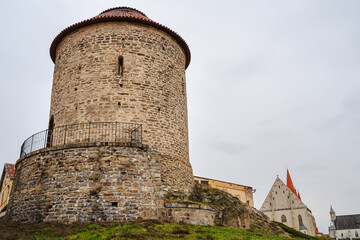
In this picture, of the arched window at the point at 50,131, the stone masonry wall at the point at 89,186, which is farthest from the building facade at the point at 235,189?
the stone masonry wall at the point at 89,186

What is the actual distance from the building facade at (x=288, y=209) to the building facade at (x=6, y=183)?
37953mm

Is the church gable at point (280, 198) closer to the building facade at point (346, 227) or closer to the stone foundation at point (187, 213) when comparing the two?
the building facade at point (346, 227)

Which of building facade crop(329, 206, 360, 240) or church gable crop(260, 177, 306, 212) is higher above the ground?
church gable crop(260, 177, 306, 212)

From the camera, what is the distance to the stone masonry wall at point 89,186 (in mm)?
11102

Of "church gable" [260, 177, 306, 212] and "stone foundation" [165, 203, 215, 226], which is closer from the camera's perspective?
"stone foundation" [165, 203, 215, 226]

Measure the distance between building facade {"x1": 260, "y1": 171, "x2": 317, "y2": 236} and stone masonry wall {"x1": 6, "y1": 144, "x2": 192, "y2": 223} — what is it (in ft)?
131

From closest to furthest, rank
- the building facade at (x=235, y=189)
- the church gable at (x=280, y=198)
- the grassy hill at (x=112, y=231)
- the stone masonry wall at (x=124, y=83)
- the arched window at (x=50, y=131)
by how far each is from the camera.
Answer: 1. the grassy hill at (x=112, y=231)
2. the stone masonry wall at (x=124, y=83)
3. the arched window at (x=50, y=131)
4. the building facade at (x=235, y=189)
5. the church gable at (x=280, y=198)

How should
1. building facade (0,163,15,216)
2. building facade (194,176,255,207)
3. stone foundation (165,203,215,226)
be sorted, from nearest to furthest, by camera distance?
stone foundation (165,203,215,226), building facade (0,163,15,216), building facade (194,176,255,207)

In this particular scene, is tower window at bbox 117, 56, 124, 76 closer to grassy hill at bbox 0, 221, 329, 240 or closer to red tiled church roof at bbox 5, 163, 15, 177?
grassy hill at bbox 0, 221, 329, 240

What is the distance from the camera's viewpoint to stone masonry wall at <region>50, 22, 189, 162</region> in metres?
14.0

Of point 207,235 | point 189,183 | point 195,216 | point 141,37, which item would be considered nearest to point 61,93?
point 141,37

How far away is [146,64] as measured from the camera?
14914 millimetres

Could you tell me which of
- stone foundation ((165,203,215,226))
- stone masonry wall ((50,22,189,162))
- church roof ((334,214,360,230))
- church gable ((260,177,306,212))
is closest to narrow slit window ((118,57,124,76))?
stone masonry wall ((50,22,189,162))

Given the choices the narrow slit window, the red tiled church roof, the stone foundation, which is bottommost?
the stone foundation
